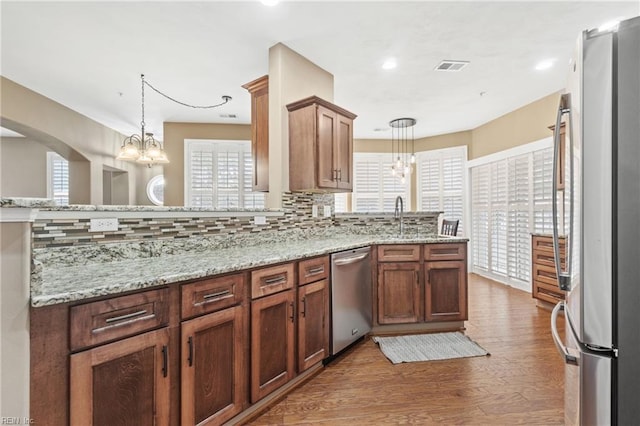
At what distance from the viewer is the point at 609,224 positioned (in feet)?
3.11

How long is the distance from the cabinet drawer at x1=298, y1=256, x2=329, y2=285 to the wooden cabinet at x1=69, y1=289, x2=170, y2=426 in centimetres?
96

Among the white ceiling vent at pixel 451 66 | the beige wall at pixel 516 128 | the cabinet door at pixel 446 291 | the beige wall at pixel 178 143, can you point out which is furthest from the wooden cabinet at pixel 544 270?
the beige wall at pixel 178 143

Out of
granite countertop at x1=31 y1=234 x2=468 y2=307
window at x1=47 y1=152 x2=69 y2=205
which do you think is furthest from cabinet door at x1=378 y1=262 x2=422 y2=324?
window at x1=47 y1=152 x2=69 y2=205

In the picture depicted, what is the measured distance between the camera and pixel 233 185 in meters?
5.93

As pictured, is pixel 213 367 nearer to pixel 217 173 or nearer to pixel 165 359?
pixel 165 359

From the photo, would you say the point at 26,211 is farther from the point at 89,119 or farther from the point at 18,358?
the point at 89,119

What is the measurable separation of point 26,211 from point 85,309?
1.25 ft

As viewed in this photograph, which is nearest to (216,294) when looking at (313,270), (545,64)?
(313,270)

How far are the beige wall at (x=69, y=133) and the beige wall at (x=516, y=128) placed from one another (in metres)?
7.02

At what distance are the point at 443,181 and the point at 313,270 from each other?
5177 mm

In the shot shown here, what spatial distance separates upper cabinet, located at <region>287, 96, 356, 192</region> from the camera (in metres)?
3.00

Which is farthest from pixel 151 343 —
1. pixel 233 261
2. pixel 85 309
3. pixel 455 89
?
pixel 455 89

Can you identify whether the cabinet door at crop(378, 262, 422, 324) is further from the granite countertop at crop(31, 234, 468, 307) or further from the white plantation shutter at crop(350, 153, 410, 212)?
the white plantation shutter at crop(350, 153, 410, 212)

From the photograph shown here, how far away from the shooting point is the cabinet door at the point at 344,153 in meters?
3.22
